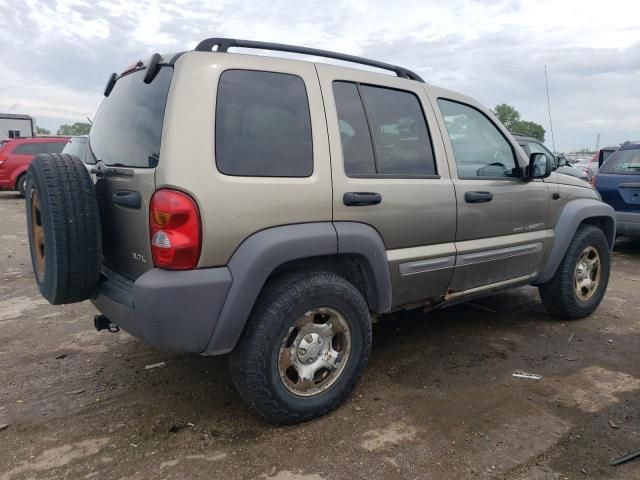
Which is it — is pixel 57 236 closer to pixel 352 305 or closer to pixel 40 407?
pixel 40 407

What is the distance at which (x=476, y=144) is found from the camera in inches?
145

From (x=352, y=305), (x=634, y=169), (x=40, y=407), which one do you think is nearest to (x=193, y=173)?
(x=352, y=305)

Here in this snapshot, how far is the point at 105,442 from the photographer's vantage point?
261 centimetres

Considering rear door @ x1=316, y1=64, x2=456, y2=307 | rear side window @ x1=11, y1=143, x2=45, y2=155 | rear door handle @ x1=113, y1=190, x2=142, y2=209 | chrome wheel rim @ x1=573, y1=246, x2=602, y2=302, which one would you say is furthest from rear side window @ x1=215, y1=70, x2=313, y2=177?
rear side window @ x1=11, y1=143, x2=45, y2=155

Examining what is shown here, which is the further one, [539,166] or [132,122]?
[539,166]

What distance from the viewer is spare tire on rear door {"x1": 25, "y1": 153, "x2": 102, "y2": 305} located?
2.46 meters

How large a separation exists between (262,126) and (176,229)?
0.70 m

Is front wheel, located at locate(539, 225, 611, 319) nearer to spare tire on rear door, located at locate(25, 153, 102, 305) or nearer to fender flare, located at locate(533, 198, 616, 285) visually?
fender flare, located at locate(533, 198, 616, 285)

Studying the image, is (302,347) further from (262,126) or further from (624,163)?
(624,163)

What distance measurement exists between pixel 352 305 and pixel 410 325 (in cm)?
171

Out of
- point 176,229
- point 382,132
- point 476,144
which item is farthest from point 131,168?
point 476,144

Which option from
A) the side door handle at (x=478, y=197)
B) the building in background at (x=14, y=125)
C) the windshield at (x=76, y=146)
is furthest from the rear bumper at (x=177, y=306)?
the building in background at (x=14, y=125)

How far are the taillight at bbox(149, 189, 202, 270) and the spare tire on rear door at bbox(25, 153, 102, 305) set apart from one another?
422 millimetres

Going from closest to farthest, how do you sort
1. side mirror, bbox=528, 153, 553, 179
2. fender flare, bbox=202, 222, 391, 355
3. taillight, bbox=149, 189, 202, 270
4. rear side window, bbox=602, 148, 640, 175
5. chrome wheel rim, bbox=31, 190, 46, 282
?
taillight, bbox=149, 189, 202, 270
fender flare, bbox=202, 222, 391, 355
chrome wheel rim, bbox=31, 190, 46, 282
side mirror, bbox=528, 153, 553, 179
rear side window, bbox=602, 148, 640, 175
